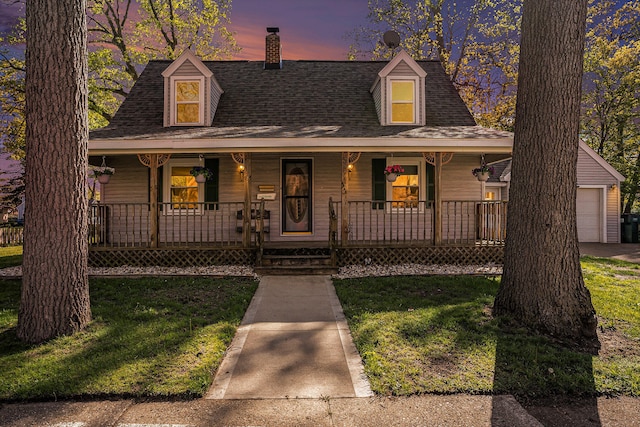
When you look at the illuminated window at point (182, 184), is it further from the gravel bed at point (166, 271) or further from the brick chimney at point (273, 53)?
the brick chimney at point (273, 53)

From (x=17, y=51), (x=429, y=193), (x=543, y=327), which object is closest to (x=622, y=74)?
(x=429, y=193)

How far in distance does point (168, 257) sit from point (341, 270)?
4.32m

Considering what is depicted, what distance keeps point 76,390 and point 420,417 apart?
9.71 feet

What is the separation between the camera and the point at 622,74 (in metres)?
17.9

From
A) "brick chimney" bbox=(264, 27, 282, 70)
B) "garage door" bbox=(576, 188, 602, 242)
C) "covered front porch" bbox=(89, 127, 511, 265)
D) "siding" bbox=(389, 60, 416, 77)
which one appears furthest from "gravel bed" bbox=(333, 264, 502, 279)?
"garage door" bbox=(576, 188, 602, 242)

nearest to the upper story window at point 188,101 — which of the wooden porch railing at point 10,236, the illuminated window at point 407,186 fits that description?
the illuminated window at point 407,186

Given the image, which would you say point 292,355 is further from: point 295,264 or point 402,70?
point 402,70

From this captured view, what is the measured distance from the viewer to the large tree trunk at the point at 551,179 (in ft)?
14.0

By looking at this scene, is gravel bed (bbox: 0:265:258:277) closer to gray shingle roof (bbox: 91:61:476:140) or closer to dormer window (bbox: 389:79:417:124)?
gray shingle roof (bbox: 91:61:476:140)

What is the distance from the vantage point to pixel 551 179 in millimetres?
4367

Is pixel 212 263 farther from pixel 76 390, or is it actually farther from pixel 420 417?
pixel 420 417

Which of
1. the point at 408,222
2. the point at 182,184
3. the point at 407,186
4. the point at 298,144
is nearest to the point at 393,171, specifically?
the point at 407,186

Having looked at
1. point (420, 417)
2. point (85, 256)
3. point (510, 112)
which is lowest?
point (420, 417)

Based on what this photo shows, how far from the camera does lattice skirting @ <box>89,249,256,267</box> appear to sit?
334 inches
